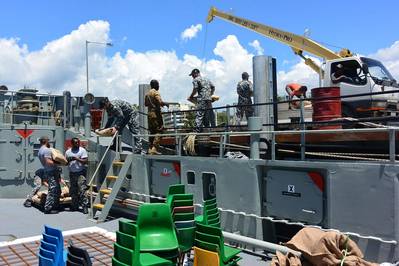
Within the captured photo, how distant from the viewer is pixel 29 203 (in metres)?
11.4

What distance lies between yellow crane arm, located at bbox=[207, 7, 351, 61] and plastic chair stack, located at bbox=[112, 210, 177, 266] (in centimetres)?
941

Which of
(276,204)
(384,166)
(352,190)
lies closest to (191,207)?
(276,204)

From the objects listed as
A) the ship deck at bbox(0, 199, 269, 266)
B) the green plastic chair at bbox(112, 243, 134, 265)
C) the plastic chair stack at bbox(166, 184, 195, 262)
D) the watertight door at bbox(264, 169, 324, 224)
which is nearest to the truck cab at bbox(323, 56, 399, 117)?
the watertight door at bbox(264, 169, 324, 224)

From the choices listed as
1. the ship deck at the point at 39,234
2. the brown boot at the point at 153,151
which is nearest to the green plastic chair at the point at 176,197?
the ship deck at the point at 39,234

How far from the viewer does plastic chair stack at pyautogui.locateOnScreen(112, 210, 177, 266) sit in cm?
453

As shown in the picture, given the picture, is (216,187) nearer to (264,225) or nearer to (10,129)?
(264,225)

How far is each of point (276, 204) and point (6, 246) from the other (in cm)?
453

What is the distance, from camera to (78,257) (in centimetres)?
426

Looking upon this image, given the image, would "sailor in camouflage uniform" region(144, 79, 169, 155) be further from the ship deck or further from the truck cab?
the truck cab

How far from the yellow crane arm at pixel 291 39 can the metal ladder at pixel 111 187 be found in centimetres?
719

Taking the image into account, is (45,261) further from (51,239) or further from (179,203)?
(179,203)

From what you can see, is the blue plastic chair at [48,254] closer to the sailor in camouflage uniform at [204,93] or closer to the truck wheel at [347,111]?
the sailor in camouflage uniform at [204,93]

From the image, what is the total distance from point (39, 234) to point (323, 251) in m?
5.77

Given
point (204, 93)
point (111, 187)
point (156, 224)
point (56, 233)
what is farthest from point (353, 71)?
point (56, 233)
